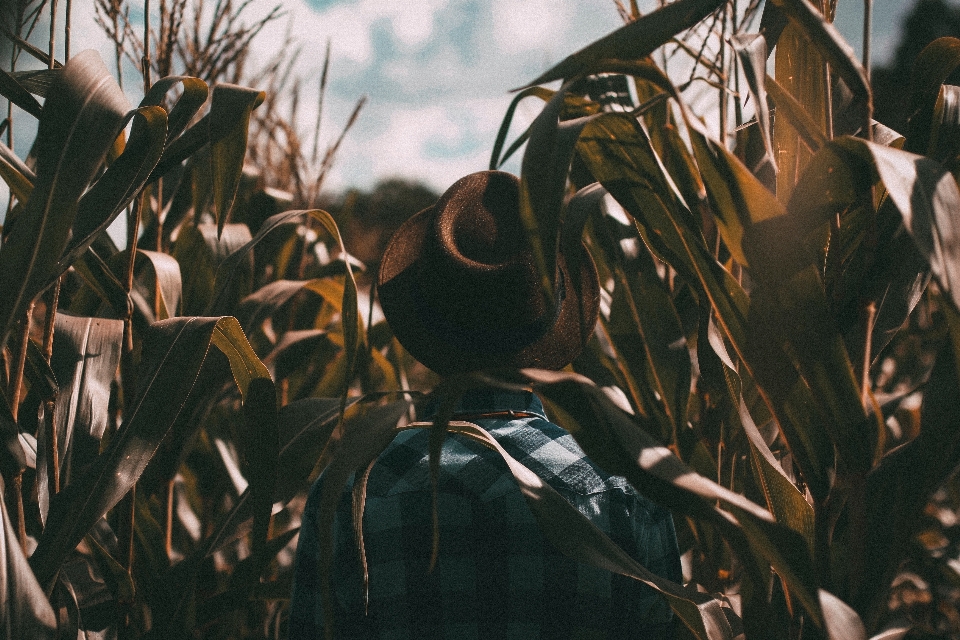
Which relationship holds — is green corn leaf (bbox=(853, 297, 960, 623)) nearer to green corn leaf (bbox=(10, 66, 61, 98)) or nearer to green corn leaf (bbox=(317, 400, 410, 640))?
green corn leaf (bbox=(317, 400, 410, 640))

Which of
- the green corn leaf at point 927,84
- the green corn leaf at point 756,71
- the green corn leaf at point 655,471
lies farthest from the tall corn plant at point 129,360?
the green corn leaf at point 927,84

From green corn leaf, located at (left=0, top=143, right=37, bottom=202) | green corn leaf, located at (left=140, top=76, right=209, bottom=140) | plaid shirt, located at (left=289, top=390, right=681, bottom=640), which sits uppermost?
green corn leaf, located at (left=140, top=76, right=209, bottom=140)

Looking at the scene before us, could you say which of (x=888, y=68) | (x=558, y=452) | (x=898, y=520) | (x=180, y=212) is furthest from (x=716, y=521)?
(x=888, y=68)

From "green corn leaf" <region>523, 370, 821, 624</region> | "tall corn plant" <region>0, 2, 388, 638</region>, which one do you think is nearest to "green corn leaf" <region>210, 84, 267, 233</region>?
"tall corn plant" <region>0, 2, 388, 638</region>

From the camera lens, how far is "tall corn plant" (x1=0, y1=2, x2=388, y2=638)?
0.46 metres

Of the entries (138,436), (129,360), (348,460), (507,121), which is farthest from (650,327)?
(129,360)

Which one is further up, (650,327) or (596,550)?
(650,327)

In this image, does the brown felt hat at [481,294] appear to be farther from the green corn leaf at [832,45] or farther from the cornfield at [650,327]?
the green corn leaf at [832,45]

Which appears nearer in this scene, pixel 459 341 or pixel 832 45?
pixel 832 45

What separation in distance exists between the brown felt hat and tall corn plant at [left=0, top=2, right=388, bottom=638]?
74 mm

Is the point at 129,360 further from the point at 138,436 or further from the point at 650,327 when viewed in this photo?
the point at 650,327

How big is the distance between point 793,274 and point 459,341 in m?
0.34

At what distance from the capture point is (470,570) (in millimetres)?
678

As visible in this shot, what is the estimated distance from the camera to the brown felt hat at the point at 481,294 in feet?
2.07
